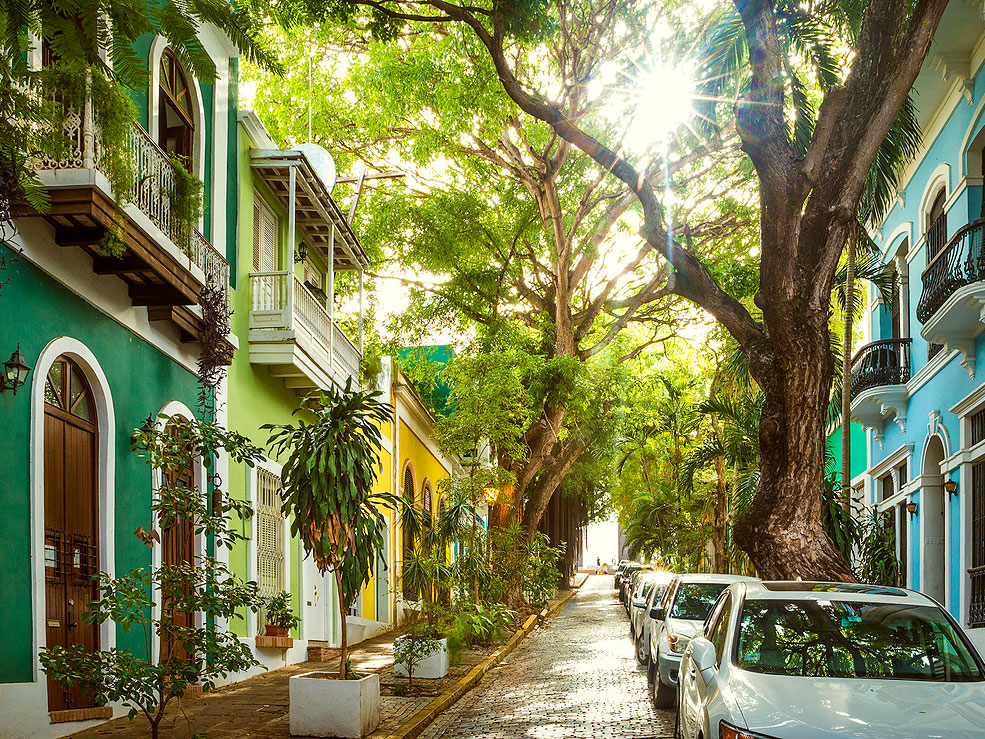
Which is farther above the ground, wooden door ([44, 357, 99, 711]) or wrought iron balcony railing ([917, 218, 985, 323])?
wrought iron balcony railing ([917, 218, 985, 323])

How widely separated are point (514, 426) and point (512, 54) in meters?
8.17

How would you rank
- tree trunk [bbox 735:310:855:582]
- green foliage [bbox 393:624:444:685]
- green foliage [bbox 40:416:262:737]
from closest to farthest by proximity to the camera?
green foliage [bbox 40:416:262:737] < tree trunk [bbox 735:310:855:582] < green foliage [bbox 393:624:444:685]

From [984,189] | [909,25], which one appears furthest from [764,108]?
[984,189]

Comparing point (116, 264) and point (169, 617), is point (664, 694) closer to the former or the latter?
point (169, 617)

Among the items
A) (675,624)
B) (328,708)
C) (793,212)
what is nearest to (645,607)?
(675,624)

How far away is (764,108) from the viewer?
12.3 m

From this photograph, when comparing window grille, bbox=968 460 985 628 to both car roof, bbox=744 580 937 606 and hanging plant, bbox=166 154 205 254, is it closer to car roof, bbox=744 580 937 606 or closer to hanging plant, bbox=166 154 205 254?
car roof, bbox=744 580 937 606

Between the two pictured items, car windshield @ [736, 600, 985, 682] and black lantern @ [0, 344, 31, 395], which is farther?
black lantern @ [0, 344, 31, 395]

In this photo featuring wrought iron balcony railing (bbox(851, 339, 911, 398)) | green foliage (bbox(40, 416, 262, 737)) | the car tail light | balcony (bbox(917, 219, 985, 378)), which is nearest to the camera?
the car tail light

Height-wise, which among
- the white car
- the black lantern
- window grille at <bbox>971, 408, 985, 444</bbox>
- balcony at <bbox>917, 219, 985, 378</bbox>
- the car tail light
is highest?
balcony at <bbox>917, 219, 985, 378</bbox>

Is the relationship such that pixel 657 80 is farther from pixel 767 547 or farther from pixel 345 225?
pixel 767 547

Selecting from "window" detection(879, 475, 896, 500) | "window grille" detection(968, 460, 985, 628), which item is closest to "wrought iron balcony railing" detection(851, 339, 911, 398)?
"window" detection(879, 475, 896, 500)

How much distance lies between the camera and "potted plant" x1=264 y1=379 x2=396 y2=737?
10.0m

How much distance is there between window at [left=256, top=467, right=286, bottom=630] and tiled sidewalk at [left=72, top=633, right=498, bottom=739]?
1.34 metres
